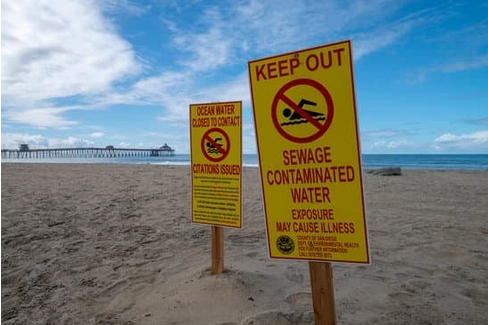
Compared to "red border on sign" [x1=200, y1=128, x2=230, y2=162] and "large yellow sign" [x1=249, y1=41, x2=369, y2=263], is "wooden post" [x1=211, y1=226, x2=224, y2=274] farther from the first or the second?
"large yellow sign" [x1=249, y1=41, x2=369, y2=263]

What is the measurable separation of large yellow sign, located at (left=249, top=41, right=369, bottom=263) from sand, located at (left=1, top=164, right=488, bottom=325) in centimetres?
114

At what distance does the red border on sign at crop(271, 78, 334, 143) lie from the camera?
1.81 meters

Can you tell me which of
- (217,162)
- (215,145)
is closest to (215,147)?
(215,145)

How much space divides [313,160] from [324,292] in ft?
2.66

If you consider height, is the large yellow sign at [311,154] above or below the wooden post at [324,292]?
A: above

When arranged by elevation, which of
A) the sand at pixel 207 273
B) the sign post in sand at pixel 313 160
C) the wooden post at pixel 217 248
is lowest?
the sand at pixel 207 273

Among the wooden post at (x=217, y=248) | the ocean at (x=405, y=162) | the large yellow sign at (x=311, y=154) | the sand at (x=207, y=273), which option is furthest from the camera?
the ocean at (x=405, y=162)

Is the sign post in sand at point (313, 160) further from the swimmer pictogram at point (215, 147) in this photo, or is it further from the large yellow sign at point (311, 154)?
the swimmer pictogram at point (215, 147)

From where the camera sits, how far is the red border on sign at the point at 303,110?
5.94ft

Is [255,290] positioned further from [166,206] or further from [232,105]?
[166,206]

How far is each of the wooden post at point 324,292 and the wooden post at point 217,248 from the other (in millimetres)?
1545

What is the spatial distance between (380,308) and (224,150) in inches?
79.4

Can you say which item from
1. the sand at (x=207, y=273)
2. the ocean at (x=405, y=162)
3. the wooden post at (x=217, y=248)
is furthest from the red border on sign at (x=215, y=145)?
the ocean at (x=405, y=162)

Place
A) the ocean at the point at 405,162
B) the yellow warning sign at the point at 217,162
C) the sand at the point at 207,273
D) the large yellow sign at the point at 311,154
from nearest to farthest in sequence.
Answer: the large yellow sign at the point at 311,154 → the sand at the point at 207,273 → the yellow warning sign at the point at 217,162 → the ocean at the point at 405,162
